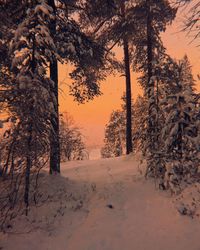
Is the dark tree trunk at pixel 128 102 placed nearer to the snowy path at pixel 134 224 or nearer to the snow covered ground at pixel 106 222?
the snow covered ground at pixel 106 222

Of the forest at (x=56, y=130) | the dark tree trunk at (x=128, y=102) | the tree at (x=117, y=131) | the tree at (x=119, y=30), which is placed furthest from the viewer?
the tree at (x=117, y=131)

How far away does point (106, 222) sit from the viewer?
286 inches

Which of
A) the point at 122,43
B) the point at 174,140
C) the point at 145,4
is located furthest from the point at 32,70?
the point at 122,43

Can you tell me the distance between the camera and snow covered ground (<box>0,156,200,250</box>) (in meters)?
6.24

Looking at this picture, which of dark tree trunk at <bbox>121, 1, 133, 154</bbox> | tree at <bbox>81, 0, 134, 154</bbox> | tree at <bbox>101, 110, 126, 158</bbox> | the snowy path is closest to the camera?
the snowy path

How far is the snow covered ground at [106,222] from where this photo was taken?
624 centimetres

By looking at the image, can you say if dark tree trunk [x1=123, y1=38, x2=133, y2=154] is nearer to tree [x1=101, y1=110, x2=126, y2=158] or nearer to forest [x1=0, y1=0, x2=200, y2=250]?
forest [x1=0, y1=0, x2=200, y2=250]

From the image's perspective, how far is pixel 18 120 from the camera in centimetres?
799

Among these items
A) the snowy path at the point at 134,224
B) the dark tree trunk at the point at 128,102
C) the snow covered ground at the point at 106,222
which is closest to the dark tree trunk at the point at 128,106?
the dark tree trunk at the point at 128,102

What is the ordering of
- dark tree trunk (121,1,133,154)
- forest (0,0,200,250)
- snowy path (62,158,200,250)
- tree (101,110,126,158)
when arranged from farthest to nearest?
tree (101,110,126,158) → dark tree trunk (121,1,133,154) → forest (0,0,200,250) → snowy path (62,158,200,250)

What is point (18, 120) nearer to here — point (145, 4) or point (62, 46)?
point (62, 46)

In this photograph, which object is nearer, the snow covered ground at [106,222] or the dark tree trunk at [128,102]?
the snow covered ground at [106,222]

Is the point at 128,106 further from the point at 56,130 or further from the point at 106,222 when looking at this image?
the point at 106,222

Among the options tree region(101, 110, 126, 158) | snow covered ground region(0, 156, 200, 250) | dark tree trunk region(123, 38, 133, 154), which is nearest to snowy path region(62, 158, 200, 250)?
snow covered ground region(0, 156, 200, 250)
